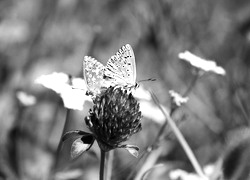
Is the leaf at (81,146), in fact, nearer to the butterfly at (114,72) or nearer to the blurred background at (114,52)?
the butterfly at (114,72)

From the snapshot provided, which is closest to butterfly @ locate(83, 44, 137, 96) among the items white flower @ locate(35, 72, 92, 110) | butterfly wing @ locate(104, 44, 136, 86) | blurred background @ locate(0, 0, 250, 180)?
butterfly wing @ locate(104, 44, 136, 86)

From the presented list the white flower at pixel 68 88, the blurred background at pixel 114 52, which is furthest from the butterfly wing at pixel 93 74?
the blurred background at pixel 114 52

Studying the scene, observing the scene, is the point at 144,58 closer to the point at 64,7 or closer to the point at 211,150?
the point at 64,7

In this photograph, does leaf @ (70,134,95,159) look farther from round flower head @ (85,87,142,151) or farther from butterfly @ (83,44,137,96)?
butterfly @ (83,44,137,96)

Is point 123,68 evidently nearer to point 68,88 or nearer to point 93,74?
point 93,74

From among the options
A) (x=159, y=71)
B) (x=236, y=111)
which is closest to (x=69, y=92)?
(x=236, y=111)

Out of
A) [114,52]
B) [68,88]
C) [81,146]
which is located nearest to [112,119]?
[81,146]
